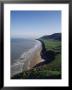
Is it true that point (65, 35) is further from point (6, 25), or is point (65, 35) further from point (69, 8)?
point (6, 25)

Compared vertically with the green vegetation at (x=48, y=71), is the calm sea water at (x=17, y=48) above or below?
above

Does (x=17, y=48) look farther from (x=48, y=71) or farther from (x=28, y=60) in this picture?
(x=48, y=71)

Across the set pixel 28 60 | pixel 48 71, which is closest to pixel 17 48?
pixel 28 60

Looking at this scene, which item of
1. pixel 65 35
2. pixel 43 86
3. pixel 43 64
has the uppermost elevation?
pixel 65 35

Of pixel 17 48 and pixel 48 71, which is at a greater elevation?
pixel 17 48

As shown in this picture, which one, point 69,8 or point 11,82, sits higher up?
point 69,8

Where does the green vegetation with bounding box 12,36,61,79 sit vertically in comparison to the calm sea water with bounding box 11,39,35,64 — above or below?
below

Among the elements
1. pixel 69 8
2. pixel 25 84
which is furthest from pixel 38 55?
pixel 69 8
